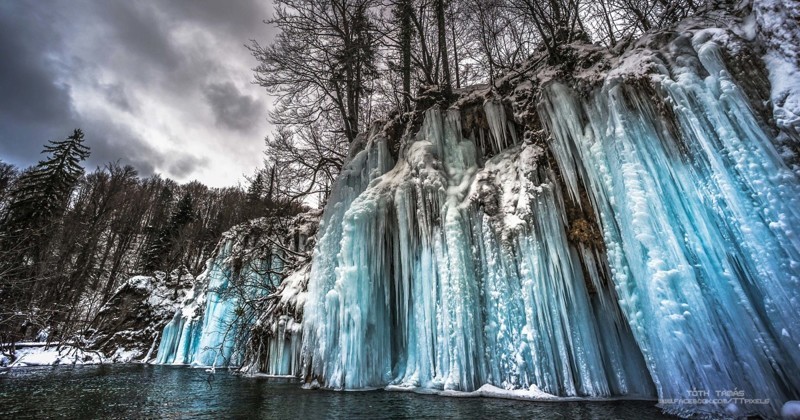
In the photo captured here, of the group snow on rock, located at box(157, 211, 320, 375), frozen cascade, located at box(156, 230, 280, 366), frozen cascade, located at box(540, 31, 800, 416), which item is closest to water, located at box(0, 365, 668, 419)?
frozen cascade, located at box(540, 31, 800, 416)

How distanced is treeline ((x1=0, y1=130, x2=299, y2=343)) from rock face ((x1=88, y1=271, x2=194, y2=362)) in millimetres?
1194

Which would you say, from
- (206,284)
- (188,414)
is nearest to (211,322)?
(206,284)

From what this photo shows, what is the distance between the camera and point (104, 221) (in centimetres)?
2039

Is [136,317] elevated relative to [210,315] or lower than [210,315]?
elevated

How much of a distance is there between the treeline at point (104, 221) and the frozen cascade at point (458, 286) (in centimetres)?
750

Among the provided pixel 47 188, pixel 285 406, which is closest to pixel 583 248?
pixel 285 406

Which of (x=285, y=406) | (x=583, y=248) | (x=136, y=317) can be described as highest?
(x=136, y=317)

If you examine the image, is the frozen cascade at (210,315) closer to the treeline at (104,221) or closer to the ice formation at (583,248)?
the treeline at (104,221)

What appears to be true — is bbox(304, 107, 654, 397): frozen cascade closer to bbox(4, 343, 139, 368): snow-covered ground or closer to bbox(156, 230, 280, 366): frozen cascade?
bbox(156, 230, 280, 366): frozen cascade

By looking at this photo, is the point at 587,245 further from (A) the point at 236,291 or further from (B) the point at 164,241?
(B) the point at 164,241

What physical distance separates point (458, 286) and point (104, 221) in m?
24.9

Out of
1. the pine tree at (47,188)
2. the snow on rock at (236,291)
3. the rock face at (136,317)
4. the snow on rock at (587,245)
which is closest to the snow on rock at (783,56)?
the snow on rock at (587,245)

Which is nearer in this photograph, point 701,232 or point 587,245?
point 701,232

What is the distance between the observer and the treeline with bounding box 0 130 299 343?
15141 mm
